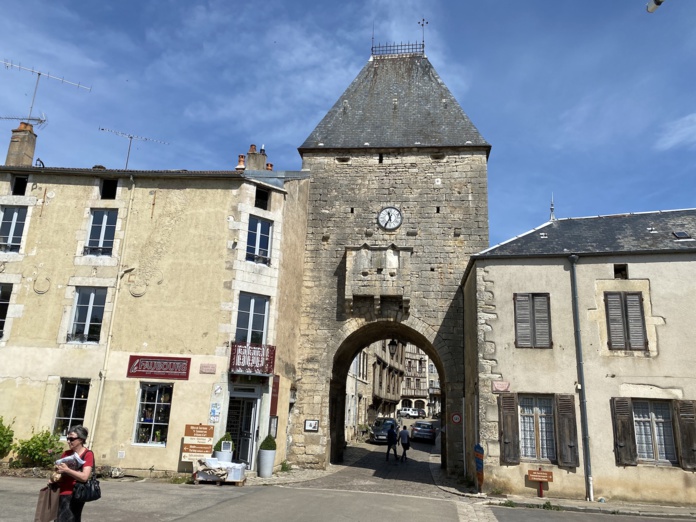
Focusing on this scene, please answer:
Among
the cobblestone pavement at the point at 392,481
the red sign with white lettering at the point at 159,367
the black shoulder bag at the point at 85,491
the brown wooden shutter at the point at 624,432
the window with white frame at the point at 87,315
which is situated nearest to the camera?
the black shoulder bag at the point at 85,491

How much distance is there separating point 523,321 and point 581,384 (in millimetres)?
1697

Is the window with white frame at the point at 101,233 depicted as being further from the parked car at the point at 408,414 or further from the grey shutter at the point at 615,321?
the parked car at the point at 408,414

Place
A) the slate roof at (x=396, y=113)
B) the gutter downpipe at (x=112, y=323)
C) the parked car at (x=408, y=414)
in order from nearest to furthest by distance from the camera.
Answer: the gutter downpipe at (x=112, y=323)
the slate roof at (x=396, y=113)
the parked car at (x=408, y=414)

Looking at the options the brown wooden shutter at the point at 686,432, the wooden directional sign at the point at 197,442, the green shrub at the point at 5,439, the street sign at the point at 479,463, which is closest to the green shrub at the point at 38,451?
the green shrub at the point at 5,439

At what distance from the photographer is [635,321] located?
1116 centimetres

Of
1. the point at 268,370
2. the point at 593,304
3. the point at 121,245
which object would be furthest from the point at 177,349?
the point at 593,304

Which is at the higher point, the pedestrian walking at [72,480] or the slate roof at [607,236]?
the slate roof at [607,236]

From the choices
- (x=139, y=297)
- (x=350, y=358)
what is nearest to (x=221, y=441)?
(x=139, y=297)

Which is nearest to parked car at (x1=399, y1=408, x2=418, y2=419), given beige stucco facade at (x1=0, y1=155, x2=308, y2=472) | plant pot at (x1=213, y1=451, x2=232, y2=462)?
beige stucco facade at (x1=0, y1=155, x2=308, y2=472)

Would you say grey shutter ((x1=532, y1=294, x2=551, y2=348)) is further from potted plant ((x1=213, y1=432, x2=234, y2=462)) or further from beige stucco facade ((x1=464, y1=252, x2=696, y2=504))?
potted plant ((x1=213, y1=432, x2=234, y2=462))

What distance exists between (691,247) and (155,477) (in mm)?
12385

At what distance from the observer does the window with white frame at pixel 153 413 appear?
Answer: 1197cm

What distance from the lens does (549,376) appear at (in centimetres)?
1124

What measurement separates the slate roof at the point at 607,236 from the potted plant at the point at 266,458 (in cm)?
656
